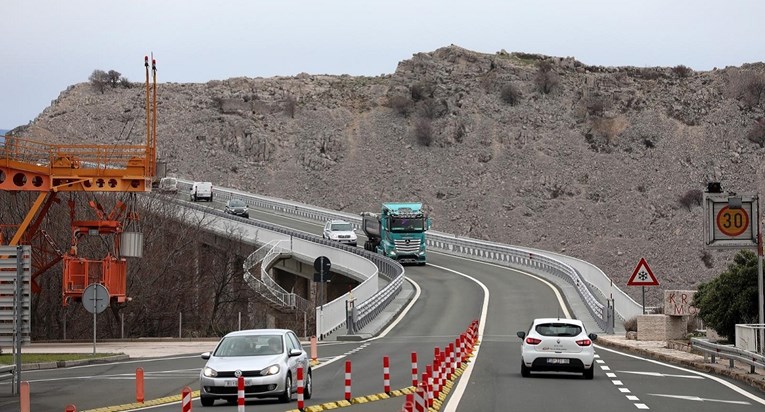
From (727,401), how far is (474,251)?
193 feet

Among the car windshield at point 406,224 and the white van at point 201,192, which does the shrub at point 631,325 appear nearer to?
the car windshield at point 406,224

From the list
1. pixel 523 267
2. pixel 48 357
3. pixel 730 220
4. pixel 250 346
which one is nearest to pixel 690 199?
pixel 523 267

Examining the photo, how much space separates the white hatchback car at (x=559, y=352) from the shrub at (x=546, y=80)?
121 m

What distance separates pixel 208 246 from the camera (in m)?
83.0

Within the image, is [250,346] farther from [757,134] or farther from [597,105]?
[597,105]

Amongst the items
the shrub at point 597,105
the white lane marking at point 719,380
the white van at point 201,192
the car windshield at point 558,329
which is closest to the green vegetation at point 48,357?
the car windshield at point 558,329

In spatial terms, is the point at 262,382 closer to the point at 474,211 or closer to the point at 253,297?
the point at 253,297

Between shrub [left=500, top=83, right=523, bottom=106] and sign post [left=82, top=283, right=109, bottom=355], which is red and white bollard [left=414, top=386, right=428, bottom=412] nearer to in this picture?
sign post [left=82, top=283, right=109, bottom=355]

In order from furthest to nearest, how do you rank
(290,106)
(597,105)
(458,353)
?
(290,106), (597,105), (458,353)

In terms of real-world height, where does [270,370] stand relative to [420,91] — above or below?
below

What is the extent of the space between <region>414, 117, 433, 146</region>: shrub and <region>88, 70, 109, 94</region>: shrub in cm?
4607

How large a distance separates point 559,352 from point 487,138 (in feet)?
364

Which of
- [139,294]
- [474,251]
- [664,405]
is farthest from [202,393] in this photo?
[474,251]

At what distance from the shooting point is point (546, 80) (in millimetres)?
147625
